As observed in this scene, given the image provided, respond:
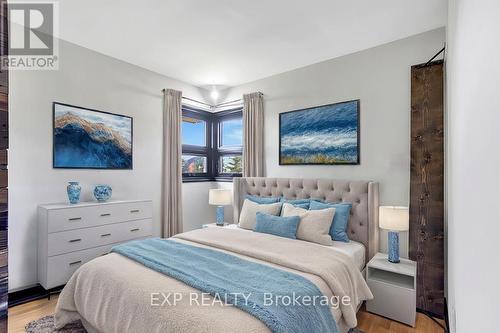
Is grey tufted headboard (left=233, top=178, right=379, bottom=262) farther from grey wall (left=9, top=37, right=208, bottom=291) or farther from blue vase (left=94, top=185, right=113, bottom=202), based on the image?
blue vase (left=94, top=185, right=113, bottom=202)

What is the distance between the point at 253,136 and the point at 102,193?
2.13 meters

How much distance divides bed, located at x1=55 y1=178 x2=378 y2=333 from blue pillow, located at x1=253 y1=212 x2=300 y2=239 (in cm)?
11

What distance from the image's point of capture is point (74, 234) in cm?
271

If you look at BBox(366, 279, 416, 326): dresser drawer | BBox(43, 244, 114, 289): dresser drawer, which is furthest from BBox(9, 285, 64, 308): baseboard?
BBox(366, 279, 416, 326): dresser drawer

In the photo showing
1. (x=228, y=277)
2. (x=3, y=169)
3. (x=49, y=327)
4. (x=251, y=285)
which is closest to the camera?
(x=3, y=169)

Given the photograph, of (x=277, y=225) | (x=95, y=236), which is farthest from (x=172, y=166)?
(x=277, y=225)

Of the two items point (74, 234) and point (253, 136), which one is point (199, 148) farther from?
point (74, 234)

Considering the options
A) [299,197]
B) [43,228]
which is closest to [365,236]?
[299,197]

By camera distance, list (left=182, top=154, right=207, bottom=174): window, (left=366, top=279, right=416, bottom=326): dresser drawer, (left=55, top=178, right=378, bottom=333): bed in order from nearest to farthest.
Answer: (left=55, top=178, right=378, bottom=333): bed
(left=366, top=279, right=416, bottom=326): dresser drawer
(left=182, top=154, right=207, bottom=174): window

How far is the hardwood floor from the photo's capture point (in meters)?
2.21

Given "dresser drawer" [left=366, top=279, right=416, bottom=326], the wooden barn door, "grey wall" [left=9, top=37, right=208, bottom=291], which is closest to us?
the wooden barn door

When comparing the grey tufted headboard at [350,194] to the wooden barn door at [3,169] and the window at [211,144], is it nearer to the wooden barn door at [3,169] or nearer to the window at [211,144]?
the window at [211,144]

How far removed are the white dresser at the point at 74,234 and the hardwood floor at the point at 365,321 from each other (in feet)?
0.68

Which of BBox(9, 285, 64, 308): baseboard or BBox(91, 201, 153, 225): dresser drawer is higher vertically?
→ BBox(91, 201, 153, 225): dresser drawer
